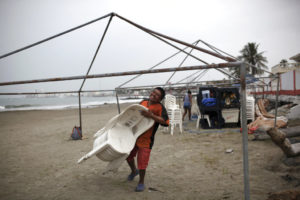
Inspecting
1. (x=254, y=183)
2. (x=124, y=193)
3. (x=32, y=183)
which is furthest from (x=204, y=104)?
(x=32, y=183)

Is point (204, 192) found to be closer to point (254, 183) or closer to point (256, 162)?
point (254, 183)

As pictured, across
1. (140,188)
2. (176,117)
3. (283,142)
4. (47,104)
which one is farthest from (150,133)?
(47,104)

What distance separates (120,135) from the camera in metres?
3.05

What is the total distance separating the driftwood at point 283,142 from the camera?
3189mm

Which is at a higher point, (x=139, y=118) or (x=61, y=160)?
(x=139, y=118)

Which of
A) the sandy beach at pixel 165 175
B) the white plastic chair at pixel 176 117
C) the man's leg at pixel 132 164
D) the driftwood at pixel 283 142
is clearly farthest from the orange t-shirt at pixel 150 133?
the white plastic chair at pixel 176 117

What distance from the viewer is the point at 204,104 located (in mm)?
7531

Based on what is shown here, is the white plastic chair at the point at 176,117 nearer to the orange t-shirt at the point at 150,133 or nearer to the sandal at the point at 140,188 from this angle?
the orange t-shirt at the point at 150,133

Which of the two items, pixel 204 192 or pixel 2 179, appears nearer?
pixel 204 192

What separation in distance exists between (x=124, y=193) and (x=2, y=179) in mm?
2392

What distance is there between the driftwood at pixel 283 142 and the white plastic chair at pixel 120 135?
1.91 metres

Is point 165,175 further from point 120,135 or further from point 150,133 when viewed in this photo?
point 120,135

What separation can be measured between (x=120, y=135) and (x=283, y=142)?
2.56m

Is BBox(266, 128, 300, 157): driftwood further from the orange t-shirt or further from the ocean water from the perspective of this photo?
the ocean water
